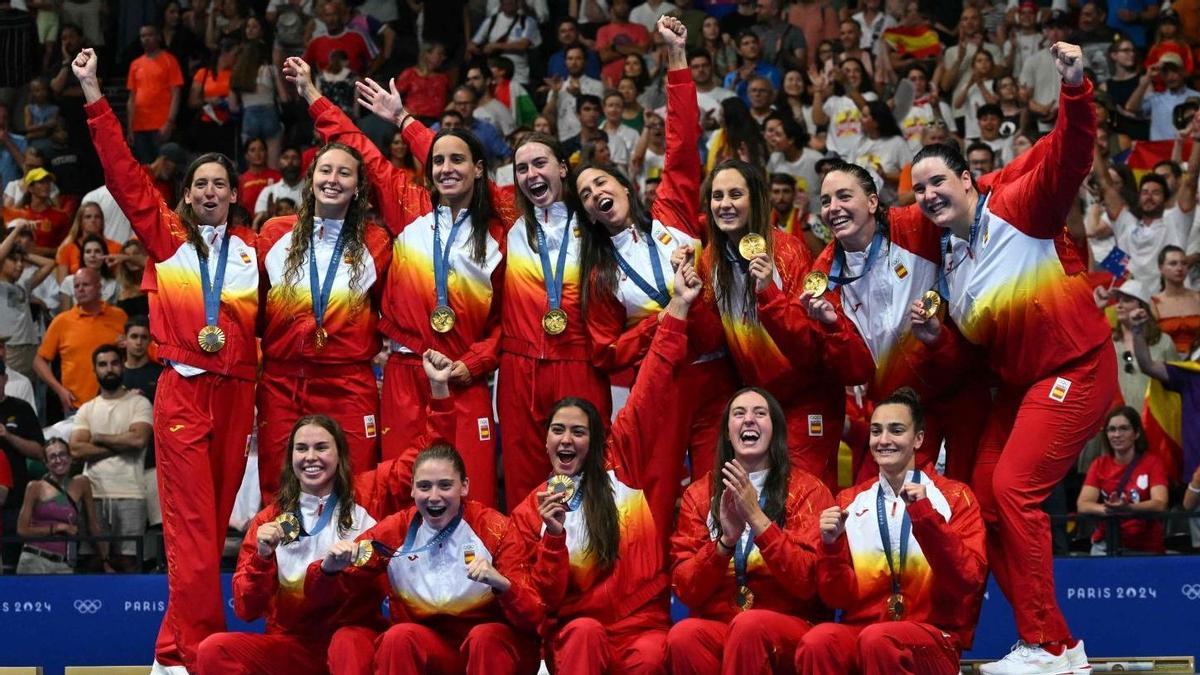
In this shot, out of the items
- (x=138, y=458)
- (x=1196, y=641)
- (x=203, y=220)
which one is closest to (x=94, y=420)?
(x=138, y=458)

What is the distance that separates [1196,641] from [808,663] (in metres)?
2.62

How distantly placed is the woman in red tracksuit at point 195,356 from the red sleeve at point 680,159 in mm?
1871

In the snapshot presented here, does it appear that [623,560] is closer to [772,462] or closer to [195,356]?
[772,462]

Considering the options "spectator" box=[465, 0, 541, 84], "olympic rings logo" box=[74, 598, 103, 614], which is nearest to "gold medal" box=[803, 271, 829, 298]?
"olympic rings logo" box=[74, 598, 103, 614]

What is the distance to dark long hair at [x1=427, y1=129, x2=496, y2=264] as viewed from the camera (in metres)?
8.40

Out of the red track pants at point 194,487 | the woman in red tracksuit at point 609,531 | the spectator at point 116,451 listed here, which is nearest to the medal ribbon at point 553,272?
the woman in red tracksuit at point 609,531

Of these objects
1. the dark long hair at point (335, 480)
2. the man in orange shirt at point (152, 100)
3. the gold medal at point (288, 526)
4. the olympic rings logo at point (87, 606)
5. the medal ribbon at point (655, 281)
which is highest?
the man in orange shirt at point (152, 100)

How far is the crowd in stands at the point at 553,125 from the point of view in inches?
425

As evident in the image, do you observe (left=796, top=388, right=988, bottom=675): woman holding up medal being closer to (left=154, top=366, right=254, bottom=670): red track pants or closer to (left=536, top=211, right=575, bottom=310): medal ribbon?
(left=536, top=211, right=575, bottom=310): medal ribbon

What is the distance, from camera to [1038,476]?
294 inches

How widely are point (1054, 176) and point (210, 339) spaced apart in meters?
3.61

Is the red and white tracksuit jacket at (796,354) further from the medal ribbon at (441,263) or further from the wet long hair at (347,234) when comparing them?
the wet long hair at (347,234)

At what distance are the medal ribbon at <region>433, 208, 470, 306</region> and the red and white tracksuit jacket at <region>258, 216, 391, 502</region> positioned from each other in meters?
0.28

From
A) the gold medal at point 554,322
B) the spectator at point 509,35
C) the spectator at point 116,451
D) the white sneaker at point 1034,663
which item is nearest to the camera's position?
the white sneaker at point 1034,663
